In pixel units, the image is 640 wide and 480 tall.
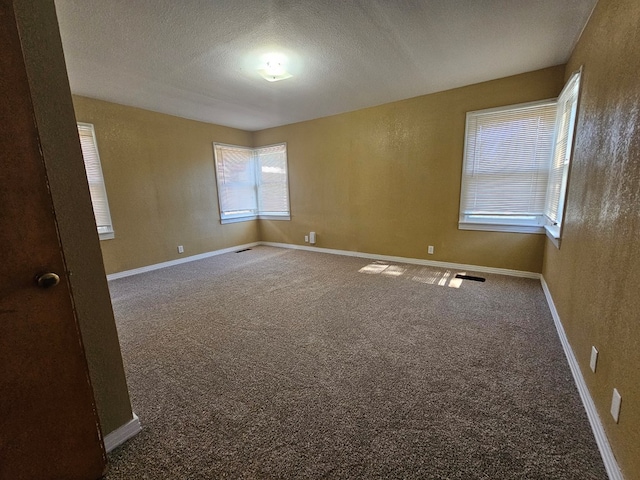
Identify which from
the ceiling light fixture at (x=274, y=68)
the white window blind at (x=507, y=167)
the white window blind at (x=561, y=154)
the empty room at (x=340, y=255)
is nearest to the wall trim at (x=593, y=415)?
the empty room at (x=340, y=255)

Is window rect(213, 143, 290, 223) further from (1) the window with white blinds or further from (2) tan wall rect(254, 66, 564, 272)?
(2) tan wall rect(254, 66, 564, 272)

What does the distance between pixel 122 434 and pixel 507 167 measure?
14.7 feet

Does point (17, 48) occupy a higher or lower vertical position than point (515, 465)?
higher

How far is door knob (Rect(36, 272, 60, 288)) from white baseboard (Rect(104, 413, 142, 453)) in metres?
0.85

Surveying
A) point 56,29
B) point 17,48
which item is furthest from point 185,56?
point 17,48

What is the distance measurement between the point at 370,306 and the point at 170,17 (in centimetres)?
303

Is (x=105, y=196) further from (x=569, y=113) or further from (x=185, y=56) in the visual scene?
(x=569, y=113)

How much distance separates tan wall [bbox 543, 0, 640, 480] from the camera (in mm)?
1095

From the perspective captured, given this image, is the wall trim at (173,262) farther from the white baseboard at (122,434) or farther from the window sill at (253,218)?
the white baseboard at (122,434)

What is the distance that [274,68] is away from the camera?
2.79 m

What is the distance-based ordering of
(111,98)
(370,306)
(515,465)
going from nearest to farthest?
(515,465) → (370,306) → (111,98)

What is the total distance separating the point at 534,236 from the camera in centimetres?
339

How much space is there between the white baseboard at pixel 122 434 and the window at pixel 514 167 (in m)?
3.86

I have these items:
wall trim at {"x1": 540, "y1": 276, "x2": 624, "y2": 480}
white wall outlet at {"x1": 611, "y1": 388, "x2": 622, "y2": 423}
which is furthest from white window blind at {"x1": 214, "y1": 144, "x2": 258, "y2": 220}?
white wall outlet at {"x1": 611, "y1": 388, "x2": 622, "y2": 423}
